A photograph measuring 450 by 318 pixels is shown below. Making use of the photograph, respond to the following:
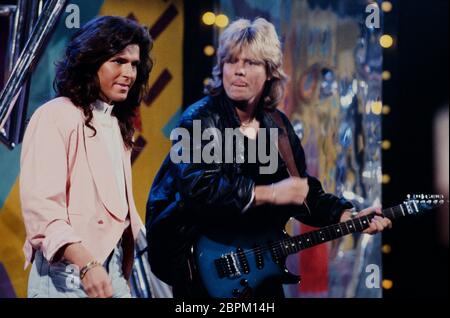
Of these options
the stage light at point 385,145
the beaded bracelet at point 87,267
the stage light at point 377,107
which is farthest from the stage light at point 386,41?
the beaded bracelet at point 87,267

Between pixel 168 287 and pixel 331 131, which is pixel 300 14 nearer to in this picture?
pixel 331 131

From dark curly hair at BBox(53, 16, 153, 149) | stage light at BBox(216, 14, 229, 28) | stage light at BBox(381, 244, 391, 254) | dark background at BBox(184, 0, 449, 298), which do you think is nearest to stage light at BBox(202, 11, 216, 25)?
stage light at BBox(216, 14, 229, 28)

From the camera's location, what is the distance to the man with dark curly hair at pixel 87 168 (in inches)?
110

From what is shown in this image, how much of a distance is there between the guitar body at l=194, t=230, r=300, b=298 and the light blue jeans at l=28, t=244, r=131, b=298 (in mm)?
374

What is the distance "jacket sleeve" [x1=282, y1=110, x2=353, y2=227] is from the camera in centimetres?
322

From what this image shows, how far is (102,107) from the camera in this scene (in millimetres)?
3010

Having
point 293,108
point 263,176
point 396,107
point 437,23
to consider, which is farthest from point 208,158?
point 437,23

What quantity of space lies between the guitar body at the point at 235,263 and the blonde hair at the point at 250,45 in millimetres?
600

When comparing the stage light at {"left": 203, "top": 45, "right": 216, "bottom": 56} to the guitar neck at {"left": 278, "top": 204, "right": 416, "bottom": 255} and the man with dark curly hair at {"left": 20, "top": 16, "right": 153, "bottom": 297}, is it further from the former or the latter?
the guitar neck at {"left": 278, "top": 204, "right": 416, "bottom": 255}

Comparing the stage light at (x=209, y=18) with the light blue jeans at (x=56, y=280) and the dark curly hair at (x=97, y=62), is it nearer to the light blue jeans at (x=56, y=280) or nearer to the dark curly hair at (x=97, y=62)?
the dark curly hair at (x=97, y=62)

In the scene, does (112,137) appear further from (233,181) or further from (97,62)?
(233,181)

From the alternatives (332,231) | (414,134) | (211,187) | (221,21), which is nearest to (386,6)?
(414,134)

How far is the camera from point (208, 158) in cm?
313
